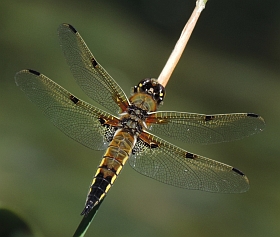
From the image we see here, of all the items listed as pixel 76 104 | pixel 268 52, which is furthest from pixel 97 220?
pixel 268 52

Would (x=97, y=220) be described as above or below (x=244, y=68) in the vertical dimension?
below

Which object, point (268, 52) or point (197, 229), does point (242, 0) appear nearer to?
point (268, 52)

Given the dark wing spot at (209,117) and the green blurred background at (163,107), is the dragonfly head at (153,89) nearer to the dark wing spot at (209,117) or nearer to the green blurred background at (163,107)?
the dark wing spot at (209,117)

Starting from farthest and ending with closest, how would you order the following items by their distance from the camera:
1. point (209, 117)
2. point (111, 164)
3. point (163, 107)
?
point (163, 107)
point (209, 117)
point (111, 164)

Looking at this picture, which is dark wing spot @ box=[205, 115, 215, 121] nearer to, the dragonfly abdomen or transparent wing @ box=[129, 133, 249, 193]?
transparent wing @ box=[129, 133, 249, 193]

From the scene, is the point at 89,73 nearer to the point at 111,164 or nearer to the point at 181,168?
the point at 111,164

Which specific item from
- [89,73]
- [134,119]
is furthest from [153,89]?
[89,73]
